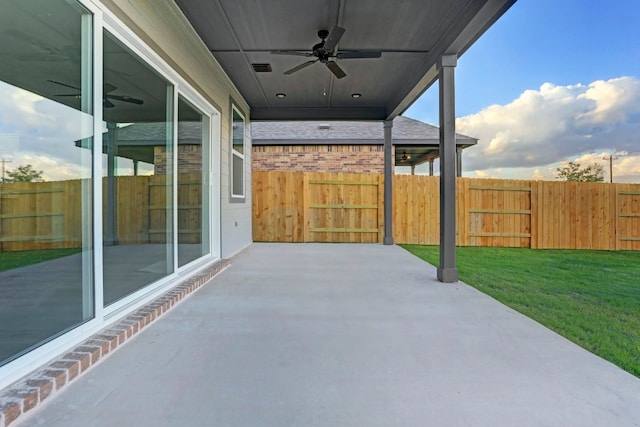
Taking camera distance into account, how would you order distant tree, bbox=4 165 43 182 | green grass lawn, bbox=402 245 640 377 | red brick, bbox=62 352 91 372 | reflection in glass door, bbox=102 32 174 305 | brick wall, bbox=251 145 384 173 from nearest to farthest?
red brick, bbox=62 352 91 372 → distant tree, bbox=4 165 43 182 → green grass lawn, bbox=402 245 640 377 → reflection in glass door, bbox=102 32 174 305 → brick wall, bbox=251 145 384 173

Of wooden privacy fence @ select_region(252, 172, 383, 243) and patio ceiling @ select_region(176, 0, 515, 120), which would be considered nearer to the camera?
patio ceiling @ select_region(176, 0, 515, 120)

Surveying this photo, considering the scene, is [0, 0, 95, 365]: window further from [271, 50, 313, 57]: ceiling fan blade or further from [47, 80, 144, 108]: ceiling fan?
[271, 50, 313, 57]: ceiling fan blade

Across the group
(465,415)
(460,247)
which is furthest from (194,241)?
(460,247)

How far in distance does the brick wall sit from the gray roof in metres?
0.19

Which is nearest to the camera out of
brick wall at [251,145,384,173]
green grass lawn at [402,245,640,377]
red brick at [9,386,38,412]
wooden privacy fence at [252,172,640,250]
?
red brick at [9,386,38,412]

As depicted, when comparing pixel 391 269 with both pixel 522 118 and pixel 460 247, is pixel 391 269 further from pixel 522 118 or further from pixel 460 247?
pixel 522 118

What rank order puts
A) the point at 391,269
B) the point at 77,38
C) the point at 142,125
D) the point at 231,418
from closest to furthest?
the point at 231,418, the point at 77,38, the point at 142,125, the point at 391,269

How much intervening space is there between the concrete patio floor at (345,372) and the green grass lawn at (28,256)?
0.78 metres

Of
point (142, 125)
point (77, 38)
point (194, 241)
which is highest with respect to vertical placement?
point (77, 38)

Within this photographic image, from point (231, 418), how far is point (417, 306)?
2090mm

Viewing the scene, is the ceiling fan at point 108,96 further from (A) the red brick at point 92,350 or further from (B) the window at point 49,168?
(A) the red brick at point 92,350

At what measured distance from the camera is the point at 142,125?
335 centimetres

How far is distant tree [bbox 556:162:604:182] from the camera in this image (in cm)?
1230

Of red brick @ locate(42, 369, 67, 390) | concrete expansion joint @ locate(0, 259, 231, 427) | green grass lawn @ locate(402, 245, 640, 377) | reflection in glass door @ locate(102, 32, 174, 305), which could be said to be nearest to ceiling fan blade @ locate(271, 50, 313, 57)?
reflection in glass door @ locate(102, 32, 174, 305)
